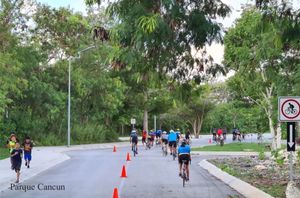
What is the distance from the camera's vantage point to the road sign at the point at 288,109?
550 inches

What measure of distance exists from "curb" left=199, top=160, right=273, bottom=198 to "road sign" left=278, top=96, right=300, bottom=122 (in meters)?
2.35

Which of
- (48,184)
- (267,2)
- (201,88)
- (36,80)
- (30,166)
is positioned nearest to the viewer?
(201,88)

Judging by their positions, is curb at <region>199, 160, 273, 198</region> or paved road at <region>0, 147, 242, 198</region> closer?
curb at <region>199, 160, 273, 198</region>

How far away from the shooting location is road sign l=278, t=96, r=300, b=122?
14.0 m

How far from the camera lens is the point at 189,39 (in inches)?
340

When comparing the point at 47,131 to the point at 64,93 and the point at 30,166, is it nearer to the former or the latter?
the point at 64,93

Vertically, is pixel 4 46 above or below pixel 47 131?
above

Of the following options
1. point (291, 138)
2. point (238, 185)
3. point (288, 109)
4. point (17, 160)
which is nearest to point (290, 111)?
point (288, 109)

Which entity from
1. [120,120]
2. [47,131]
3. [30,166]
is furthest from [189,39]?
[120,120]

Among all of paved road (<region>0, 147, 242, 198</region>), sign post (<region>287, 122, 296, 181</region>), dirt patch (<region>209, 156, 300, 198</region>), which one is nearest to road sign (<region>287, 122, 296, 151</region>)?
sign post (<region>287, 122, 296, 181</region>)

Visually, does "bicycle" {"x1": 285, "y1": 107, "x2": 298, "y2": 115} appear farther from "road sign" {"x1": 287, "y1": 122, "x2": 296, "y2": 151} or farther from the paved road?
the paved road

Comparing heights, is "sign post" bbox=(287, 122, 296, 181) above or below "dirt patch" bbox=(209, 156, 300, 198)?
above

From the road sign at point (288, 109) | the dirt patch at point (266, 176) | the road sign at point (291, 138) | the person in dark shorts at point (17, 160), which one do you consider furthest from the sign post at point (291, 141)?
the person in dark shorts at point (17, 160)

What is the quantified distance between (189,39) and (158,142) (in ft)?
148
